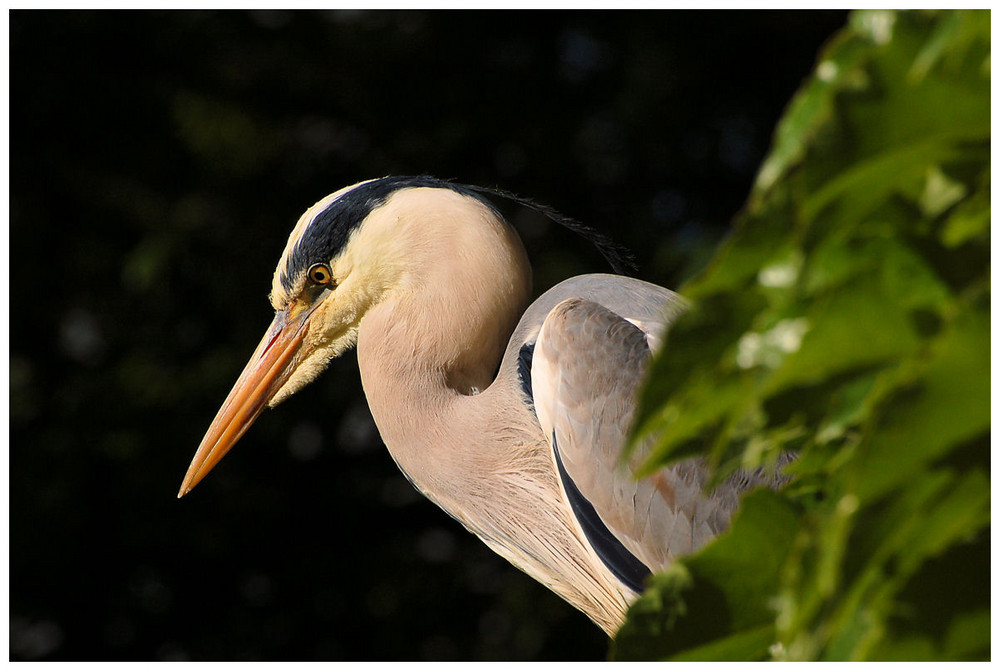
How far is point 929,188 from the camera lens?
0.99 feet

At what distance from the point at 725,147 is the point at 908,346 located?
Answer: 2494 millimetres

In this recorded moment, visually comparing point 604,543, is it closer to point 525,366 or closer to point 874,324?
point 525,366

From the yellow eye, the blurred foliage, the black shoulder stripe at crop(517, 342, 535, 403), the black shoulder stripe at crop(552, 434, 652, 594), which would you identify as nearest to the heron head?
the yellow eye

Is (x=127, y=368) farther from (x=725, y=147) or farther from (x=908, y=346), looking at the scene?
(x=908, y=346)

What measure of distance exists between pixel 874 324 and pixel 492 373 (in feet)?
3.39

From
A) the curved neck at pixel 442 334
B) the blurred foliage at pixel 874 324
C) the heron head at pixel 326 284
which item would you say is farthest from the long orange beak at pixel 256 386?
the blurred foliage at pixel 874 324

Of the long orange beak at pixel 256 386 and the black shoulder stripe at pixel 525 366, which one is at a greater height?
→ the black shoulder stripe at pixel 525 366

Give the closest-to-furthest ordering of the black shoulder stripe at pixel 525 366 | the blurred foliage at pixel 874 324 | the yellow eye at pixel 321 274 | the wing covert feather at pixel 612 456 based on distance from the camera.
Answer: the blurred foliage at pixel 874 324, the wing covert feather at pixel 612 456, the black shoulder stripe at pixel 525 366, the yellow eye at pixel 321 274

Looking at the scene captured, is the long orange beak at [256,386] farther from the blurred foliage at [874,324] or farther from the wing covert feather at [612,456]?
the blurred foliage at [874,324]

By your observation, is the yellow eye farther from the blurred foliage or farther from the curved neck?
the blurred foliage

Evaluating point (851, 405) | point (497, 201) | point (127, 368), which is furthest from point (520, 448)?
point (127, 368)

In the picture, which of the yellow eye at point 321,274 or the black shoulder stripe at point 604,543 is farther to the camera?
the yellow eye at point 321,274

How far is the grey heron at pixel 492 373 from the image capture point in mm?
1108

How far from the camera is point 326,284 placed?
134 centimetres
